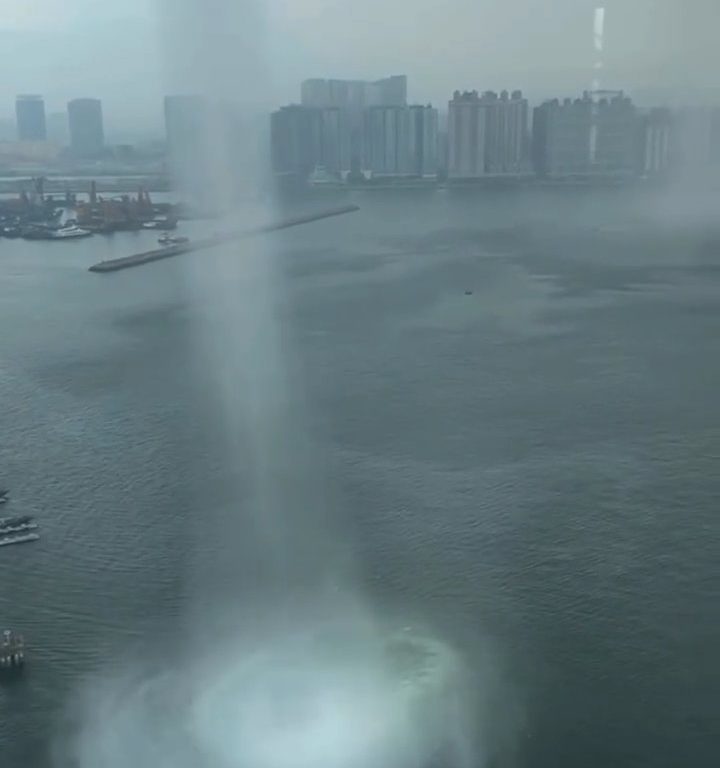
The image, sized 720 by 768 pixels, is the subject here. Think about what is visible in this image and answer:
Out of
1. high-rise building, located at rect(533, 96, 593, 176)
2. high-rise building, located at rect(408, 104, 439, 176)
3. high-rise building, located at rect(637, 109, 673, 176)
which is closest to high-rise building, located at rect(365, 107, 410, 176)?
high-rise building, located at rect(408, 104, 439, 176)

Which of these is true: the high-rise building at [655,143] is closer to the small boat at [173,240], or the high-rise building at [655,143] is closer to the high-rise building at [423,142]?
the high-rise building at [423,142]

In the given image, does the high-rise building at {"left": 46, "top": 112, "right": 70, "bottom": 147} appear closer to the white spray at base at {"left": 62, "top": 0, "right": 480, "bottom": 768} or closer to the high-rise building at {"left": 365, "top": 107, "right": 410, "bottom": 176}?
the high-rise building at {"left": 365, "top": 107, "right": 410, "bottom": 176}

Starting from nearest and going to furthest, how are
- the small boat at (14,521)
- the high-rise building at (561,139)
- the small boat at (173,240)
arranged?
the small boat at (14,521) < the small boat at (173,240) < the high-rise building at (561,139)

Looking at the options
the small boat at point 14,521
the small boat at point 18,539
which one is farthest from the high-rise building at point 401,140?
the small boat at point 18,539

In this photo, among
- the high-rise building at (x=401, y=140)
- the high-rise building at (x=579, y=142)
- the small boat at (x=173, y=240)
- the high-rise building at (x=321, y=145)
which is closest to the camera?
the small boat at (x=173, y=240)

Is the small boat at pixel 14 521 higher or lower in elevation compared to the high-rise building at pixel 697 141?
lower

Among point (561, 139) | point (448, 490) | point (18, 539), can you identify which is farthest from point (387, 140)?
point (18, 539)

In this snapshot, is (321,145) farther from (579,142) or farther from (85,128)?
(85,128)

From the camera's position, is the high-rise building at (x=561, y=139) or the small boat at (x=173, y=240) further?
the high-rise building at (x=561, y=139)
